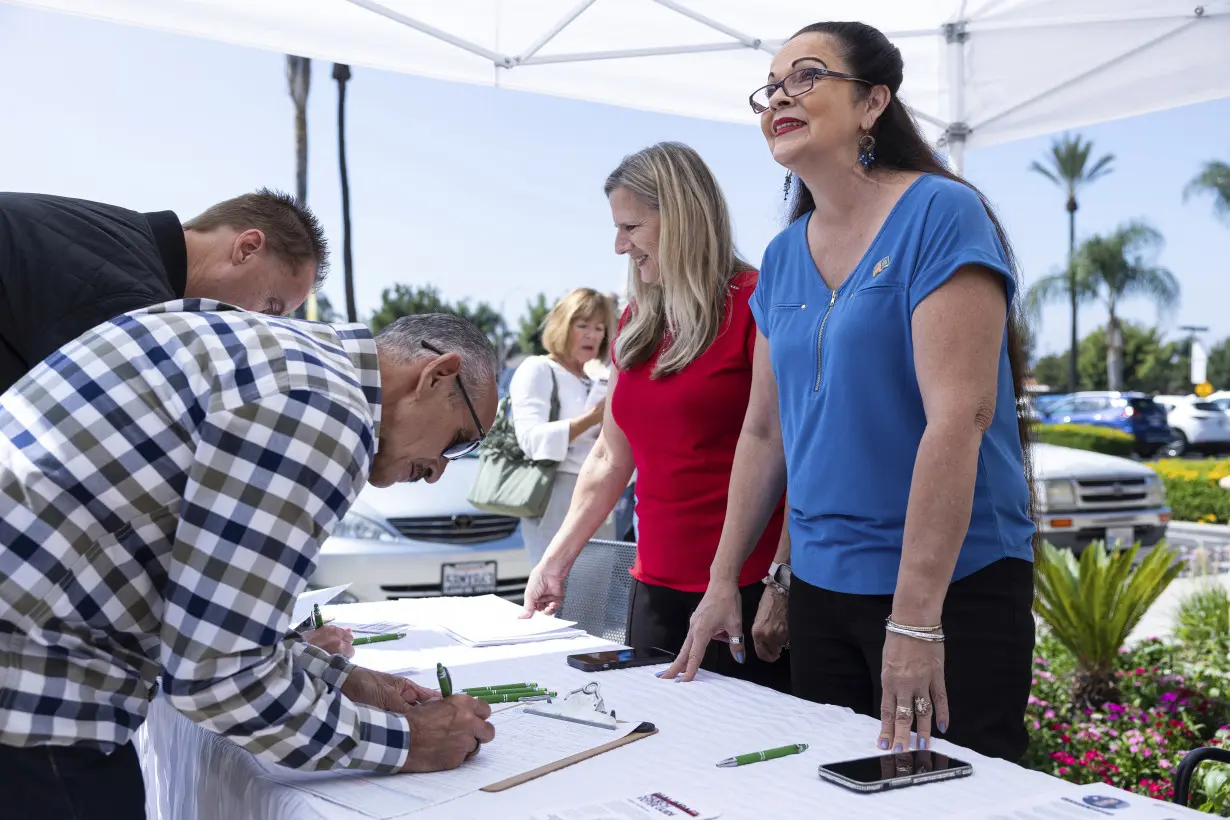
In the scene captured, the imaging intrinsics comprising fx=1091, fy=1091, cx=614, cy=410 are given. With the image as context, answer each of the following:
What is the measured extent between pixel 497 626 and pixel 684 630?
16.7 inches

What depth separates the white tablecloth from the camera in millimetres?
1297

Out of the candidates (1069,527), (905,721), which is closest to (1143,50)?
(905,721)

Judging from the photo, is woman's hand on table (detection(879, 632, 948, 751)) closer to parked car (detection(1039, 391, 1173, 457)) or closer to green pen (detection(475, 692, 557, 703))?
green pen (detection(475, 692, 557, 703))

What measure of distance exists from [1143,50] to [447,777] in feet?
13.1

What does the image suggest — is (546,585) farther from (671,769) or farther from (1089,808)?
(1089,808)

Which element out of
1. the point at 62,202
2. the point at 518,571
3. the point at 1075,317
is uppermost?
the point at 1075,317

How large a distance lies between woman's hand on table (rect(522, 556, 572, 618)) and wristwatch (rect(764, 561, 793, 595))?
68cm

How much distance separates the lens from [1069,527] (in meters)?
8.16

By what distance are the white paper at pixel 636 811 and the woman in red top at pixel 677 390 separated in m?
1.00

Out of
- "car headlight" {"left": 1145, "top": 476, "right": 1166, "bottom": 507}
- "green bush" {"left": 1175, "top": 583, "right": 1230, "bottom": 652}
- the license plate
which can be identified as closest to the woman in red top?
Answer: the license plate

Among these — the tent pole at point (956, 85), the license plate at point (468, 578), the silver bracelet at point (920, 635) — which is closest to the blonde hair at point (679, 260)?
the silver bracelet at point (920, 635)

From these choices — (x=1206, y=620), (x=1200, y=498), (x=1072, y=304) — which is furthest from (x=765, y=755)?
(x=1072, y=304)

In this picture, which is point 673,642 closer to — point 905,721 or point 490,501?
point 905,721

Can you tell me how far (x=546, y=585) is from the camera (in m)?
2.66
